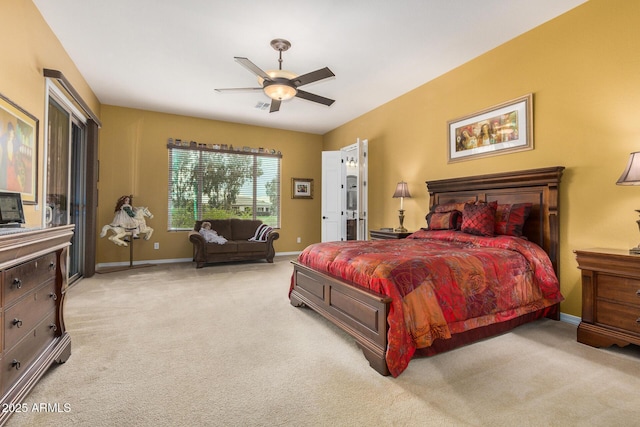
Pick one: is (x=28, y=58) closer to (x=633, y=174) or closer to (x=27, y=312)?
(x=27, y=312)

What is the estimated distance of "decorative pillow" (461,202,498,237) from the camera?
3277 millimetres

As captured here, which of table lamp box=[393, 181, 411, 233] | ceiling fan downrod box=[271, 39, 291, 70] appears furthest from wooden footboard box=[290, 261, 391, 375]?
ceiling fan downrod box=[271, 39, 291, 70]

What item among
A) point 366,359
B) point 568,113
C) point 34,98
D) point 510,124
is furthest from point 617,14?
point 34,98

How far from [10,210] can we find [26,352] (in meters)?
1.04

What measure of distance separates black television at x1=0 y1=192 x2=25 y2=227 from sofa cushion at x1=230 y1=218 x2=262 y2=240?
13.9ft

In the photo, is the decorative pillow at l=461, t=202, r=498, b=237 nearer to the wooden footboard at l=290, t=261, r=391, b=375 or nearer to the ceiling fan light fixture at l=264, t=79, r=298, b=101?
the wooden footboard at l=290, t=261, r=391, b=375

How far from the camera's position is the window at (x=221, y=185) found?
20.9ft

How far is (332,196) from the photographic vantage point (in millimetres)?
6457

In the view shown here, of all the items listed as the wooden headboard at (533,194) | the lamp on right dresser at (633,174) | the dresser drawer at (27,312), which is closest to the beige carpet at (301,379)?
the dresser drawer at (27,312)

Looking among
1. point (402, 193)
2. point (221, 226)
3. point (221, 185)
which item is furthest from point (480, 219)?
point (221, 185)

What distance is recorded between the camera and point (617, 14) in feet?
9.13

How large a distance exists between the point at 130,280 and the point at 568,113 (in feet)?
19.1

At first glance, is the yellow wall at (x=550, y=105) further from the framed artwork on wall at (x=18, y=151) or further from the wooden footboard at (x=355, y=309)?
the wooden footboard at (x=355, y=309)

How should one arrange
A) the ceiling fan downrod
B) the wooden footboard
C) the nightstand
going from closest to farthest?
the wooden footboard < the ceiling fan downrod < the nightstand
